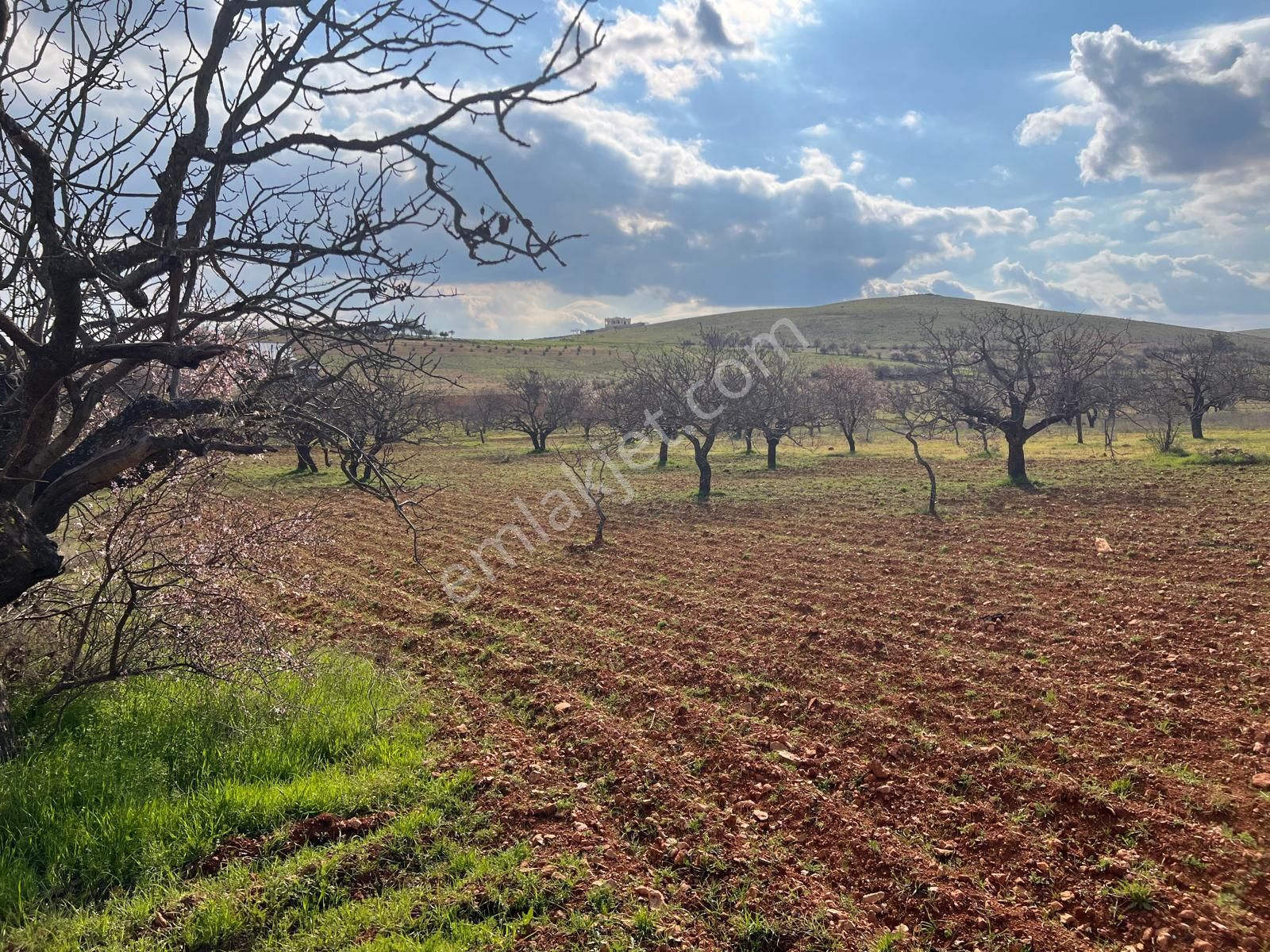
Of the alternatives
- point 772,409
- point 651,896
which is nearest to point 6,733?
point 651,896

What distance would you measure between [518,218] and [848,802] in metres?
4.25

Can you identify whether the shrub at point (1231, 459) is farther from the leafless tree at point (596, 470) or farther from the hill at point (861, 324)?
the hill at point (861, 324)

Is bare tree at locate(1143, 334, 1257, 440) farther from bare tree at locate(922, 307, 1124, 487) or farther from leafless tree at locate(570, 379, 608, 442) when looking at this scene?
leafless tree at locate(570, 379, 608, 442)

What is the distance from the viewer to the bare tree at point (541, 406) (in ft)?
130

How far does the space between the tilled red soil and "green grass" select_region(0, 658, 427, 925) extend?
81 centimetres

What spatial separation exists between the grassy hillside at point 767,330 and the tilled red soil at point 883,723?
57.6 meters

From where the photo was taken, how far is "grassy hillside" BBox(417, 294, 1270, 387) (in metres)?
77.2

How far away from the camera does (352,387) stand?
4816 mm

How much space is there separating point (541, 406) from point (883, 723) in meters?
40.5

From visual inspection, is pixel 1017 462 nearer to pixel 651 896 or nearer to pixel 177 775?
pixel 651 896

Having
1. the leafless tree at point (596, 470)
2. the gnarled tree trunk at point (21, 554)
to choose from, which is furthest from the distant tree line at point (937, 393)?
the gnarled tree trunk at point (21, 554)

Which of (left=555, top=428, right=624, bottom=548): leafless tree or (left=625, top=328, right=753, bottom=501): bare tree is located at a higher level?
(left=625, top=328, right=753, bottom=501): bare tree

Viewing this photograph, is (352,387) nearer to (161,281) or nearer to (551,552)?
(161,281)

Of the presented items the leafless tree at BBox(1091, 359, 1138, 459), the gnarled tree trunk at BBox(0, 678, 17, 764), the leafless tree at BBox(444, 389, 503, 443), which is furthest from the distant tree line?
the gnarled tree trunk at BBox(0, 678, 17, 764)
